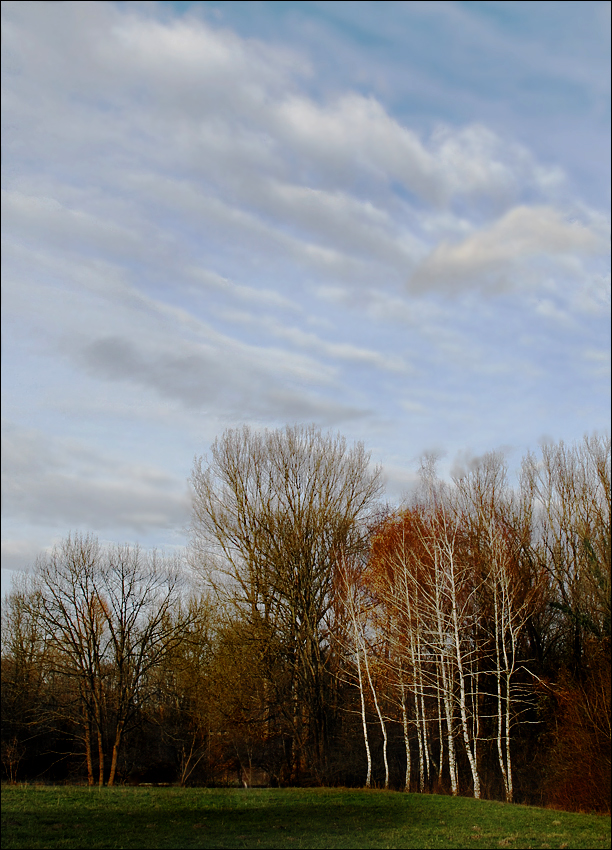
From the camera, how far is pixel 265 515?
2855 centimetres

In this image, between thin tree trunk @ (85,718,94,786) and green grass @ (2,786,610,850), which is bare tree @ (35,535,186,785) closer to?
thin tree trunk @ (85,718,94,786)

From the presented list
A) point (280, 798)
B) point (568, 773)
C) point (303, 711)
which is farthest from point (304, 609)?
point (568, 773)

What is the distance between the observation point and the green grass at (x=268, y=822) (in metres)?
11.9

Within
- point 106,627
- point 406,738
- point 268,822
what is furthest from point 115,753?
point 268,822

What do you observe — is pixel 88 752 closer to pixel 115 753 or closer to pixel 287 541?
pixel 115 753

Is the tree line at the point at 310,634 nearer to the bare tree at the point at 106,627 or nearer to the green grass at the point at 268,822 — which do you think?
the bare tree at the point at 106,627

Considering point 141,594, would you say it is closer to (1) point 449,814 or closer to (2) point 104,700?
(2) point 104,700

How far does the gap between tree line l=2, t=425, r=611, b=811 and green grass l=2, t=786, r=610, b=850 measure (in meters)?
6.54

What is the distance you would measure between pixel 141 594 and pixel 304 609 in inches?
312

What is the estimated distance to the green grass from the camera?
11852 millimetres

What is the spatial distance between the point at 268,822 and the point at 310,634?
1306cm

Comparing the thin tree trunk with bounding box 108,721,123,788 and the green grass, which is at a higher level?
the green grass

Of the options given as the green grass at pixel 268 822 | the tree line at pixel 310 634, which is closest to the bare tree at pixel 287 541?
the tree line at pixel 310 634

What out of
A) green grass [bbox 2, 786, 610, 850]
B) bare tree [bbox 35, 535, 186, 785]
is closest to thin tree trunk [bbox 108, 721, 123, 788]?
bare tree [bbox 35, 535, 186, 785]
